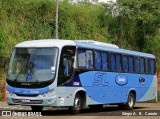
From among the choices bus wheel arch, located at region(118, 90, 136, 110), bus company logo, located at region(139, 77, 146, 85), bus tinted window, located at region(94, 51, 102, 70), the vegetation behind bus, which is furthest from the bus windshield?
the vegetation behind bus

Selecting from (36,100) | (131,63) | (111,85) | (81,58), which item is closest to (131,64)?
(131,63)

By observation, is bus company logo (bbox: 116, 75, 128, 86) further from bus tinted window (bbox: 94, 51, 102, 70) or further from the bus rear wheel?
bus tinted window (bbox: 94, 51, 102, 70)

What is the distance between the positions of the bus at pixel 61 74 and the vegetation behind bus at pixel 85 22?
38.5 feet

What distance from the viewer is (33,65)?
1797 centimetres

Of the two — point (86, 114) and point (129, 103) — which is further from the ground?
point (86, 114)

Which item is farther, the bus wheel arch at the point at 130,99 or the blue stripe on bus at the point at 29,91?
the bus wheel arch at the point at 130,99

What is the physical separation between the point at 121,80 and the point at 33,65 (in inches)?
248

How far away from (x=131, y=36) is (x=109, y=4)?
390 cm

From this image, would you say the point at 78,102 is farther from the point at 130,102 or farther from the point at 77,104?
the point at 130,102

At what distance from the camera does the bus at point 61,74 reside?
1775 cm

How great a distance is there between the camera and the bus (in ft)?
58.2

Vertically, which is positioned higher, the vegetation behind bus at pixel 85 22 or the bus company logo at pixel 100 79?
the vegetation behind bus at pixel 85 22

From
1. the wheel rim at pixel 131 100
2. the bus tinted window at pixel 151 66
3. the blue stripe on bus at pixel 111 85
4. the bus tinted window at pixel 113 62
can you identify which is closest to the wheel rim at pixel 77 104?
the blue stripe on bus at pixel 111 85

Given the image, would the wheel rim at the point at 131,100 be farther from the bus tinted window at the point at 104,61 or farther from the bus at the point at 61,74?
the bus tinted window at the point at 104,61
